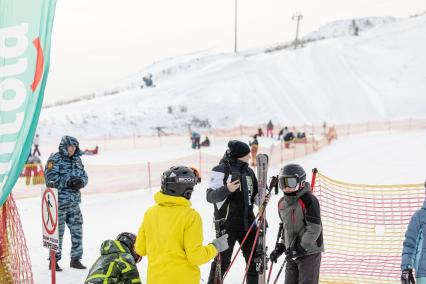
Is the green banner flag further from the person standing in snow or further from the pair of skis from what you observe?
the person standing in snow

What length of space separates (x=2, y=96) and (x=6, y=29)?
0.50 metres

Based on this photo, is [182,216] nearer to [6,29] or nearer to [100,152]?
[6,29]

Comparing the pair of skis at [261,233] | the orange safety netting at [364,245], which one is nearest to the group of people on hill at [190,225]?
the pair of skis at [261,233]

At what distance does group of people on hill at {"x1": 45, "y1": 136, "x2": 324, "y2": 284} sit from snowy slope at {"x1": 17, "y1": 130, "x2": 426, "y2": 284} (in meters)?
1.14

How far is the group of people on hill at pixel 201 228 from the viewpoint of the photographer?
3.61 m

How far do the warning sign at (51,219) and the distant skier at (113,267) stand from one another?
1.48 meters

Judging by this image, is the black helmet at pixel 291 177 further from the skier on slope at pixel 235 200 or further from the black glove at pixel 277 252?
the skier on slope at pixel 235 200

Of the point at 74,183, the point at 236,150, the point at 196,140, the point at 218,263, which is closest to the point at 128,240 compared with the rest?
the point at 218,263

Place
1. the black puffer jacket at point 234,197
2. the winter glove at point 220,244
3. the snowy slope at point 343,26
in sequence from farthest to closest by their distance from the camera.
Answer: the snowy slope at point 343,26, the black puffer jacket at point 234,197, the winter glove at point 220,244

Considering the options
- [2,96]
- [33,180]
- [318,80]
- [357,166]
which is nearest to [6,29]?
[2,96]

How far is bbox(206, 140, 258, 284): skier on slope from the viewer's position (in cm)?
535

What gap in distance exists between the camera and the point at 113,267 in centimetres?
345

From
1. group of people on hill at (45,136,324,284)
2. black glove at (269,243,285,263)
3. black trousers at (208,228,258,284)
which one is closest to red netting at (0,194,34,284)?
group of people on hill at (45,136,324,284)

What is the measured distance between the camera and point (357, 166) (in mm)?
19578
